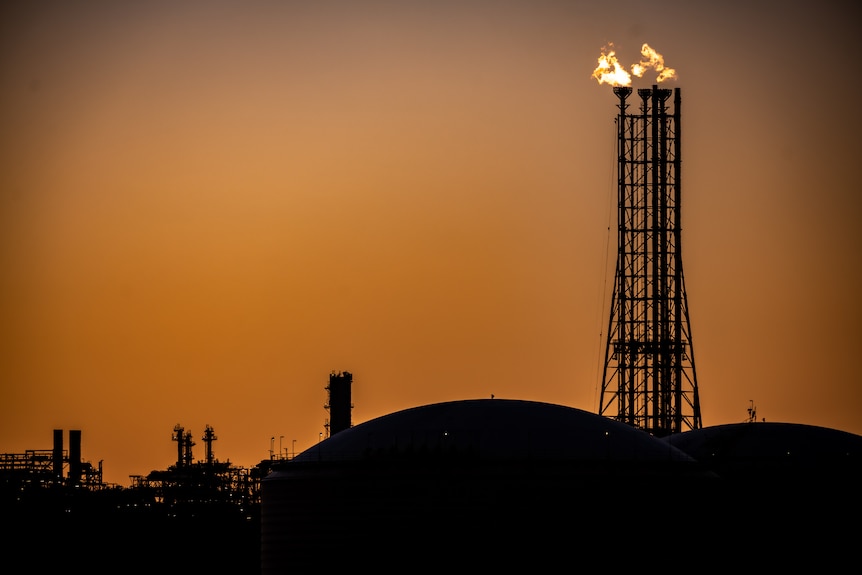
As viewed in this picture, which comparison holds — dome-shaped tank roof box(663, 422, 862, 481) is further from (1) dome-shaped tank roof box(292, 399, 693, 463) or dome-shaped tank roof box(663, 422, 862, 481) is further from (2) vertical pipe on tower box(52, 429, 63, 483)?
(2) vertical pipe on tower box(52, 429, 63, 483)

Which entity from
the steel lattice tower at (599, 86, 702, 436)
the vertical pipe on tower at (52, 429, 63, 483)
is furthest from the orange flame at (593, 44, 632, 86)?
the vertical pipe on tower at (52, 429, 63, 483)

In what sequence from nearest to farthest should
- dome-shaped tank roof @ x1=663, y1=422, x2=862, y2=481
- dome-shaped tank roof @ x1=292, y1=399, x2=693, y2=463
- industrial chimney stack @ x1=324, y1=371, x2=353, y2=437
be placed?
dome-shaped tank roof @ x1=292, y1=399, x2=693, y2=463 → dome-shaped tank roof @ x1=663, y1=422, x2=862, y2=481 → industrial chimney stack @ x1=324, y1=371, x2=353, y2=437

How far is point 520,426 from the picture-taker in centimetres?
8069

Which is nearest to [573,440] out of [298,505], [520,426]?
[520,426]

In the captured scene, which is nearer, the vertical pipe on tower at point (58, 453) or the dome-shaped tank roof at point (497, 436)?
the dome-shaped tank roof at point (497, 436)

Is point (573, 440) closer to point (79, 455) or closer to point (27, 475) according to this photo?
point (27, 475)

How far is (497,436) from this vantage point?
3150 inches

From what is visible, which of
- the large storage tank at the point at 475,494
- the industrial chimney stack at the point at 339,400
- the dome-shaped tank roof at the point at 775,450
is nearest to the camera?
the large storage tank at the point at 475,494

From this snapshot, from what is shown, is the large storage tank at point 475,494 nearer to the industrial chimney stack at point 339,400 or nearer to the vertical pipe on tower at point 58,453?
the industrial chimney stack at point 339,400

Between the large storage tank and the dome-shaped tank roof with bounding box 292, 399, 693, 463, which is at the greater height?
the dome-shaped tank roof with bounding box 292, 399, 693, 463

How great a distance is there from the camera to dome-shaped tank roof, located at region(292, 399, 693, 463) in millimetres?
79375

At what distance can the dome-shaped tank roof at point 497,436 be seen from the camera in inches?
3125

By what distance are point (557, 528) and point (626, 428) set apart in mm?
7125

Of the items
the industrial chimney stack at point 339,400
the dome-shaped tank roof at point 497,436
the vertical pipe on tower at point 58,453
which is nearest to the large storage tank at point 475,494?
the dome-shaped tank roof at point 497,436
